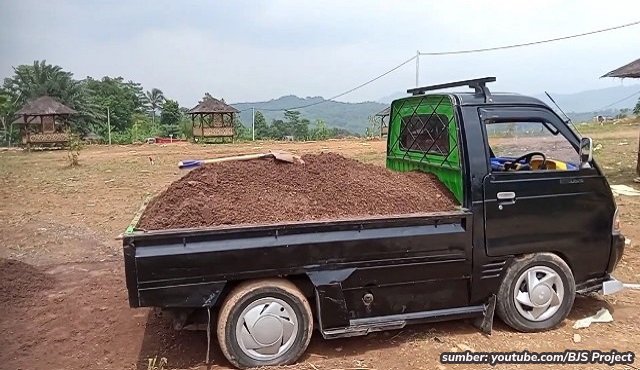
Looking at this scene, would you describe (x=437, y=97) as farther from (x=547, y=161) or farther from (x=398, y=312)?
(x=398, y=312)

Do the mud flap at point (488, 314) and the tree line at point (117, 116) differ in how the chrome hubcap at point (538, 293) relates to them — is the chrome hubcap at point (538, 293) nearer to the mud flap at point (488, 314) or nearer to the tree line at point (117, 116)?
the mud flap at point (488, 314)

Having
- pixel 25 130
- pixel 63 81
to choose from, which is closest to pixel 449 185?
pixel 25 130

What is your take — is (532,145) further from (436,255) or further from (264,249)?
(264,249)

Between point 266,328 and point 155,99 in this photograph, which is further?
point 155,99

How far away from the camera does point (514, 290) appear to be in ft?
14.5

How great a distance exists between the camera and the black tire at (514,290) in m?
4.38

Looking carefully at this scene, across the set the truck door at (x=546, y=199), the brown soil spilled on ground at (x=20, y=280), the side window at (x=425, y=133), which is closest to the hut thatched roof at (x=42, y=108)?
the brown soil spilled on ground at (x=20, y=280)

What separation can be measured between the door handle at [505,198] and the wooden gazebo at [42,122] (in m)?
31.5

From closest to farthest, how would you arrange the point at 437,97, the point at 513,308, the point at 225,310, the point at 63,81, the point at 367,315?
the point at 225,310 < the point at 367,315 < the point at 513,308 < the point at 437,97 < the point at 63,81

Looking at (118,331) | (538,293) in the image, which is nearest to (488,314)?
(538,293)

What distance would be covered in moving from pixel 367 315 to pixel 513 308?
123cm

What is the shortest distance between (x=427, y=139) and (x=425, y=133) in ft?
0.23

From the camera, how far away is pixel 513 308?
4410 millimetres

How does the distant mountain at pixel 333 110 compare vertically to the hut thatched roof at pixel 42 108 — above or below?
above
